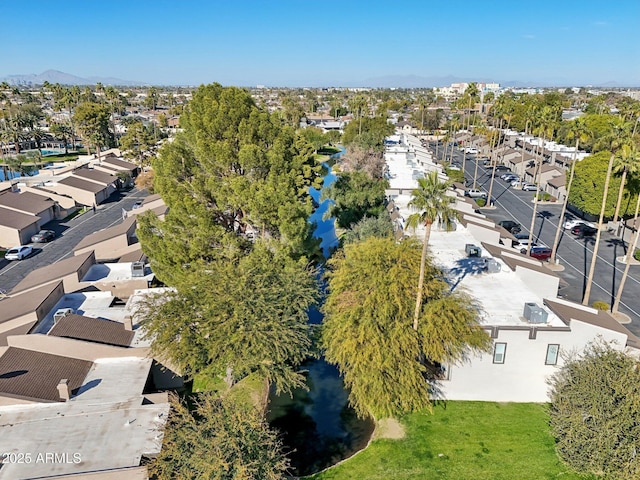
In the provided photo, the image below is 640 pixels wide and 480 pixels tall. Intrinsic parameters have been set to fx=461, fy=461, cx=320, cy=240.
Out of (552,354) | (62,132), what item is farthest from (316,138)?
(552,354)

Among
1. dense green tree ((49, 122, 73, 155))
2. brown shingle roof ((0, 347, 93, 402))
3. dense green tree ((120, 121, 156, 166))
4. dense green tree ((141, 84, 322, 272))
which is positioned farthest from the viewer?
dense green tree ((49, 122, 73, 155))

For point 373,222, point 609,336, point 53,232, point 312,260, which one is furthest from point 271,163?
point 53,232

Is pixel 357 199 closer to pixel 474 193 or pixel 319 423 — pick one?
pixel 319 423

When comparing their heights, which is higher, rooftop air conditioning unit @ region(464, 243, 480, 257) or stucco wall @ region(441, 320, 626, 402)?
rooftop air conditioning unit @ region(464, 243, 480, 257)

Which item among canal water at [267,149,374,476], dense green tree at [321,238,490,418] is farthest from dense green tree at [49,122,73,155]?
dense green tree at [321,238,490,418]

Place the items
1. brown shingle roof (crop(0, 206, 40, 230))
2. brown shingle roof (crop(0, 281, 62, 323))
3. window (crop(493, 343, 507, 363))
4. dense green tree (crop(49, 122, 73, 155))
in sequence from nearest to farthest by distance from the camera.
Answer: window (crop(493, 343, 507, 363))
brown shingle roof (crop(0, 281, 62, 323))
brown shingle roof (crop(0, 206, 40, 230))
dense green tree (crop(49, 122, 73, 155))

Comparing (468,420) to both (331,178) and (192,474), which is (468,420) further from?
(331,178)

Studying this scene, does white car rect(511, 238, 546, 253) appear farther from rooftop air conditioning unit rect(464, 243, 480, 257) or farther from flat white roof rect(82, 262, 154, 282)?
flat white roof rect(82, 262, 154, 282)
